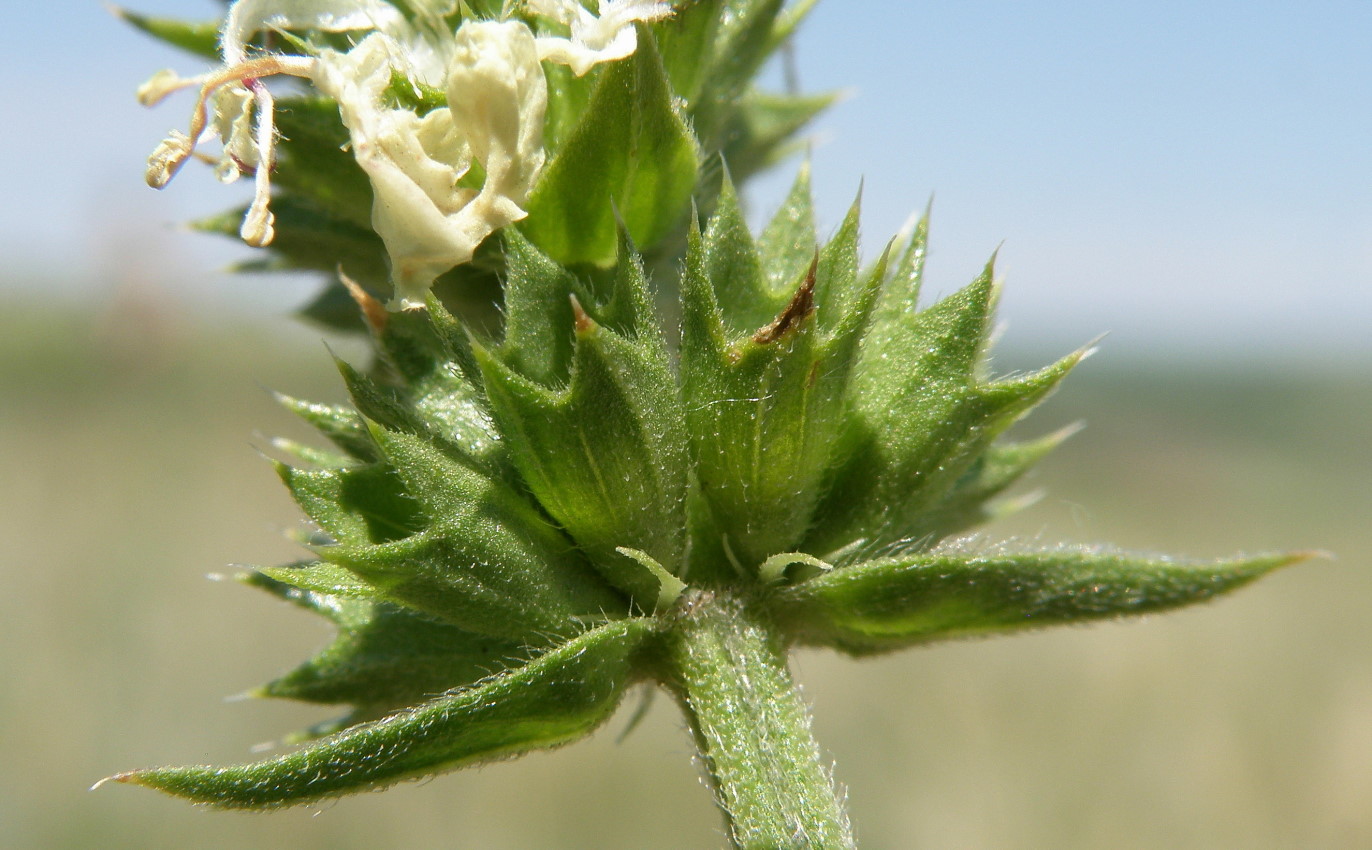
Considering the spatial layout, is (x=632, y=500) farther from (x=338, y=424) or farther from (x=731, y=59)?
(x=731, y=59)

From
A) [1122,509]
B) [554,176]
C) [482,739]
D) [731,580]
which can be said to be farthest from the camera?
[1122,509]

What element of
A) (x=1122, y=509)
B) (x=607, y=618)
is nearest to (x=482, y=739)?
(x=607, y=618)

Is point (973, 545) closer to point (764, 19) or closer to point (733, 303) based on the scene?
point (733, 303)

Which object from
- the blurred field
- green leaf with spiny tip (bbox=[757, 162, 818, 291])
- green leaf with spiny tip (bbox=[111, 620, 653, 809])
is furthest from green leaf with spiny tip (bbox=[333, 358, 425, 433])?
the blurred field

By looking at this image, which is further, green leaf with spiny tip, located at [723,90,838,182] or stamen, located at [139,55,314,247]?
green leaf with spiny tip, located at [723,90,838,182]

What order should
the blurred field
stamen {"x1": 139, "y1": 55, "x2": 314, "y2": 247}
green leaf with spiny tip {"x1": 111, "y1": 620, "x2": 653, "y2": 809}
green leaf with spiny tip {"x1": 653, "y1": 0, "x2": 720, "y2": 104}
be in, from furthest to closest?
the blurred field, green leaf with spiny tip {"x1": 653, "y1": 0, "x2": 720, "y2": 104}, stamen {"x1": 139, "y1": 55, "x2": 314, "y2": 247}, green leaf with spiny tip {"x1": 111, "y1": 620, "x2": 653, "y2": 809}

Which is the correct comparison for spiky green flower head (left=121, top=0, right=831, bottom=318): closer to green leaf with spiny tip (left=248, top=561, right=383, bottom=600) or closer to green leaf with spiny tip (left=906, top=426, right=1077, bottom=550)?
green leaf with spiny tip (left=248, top=561, right=383, bottom=600)

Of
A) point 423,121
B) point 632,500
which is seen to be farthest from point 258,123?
point 632,500
